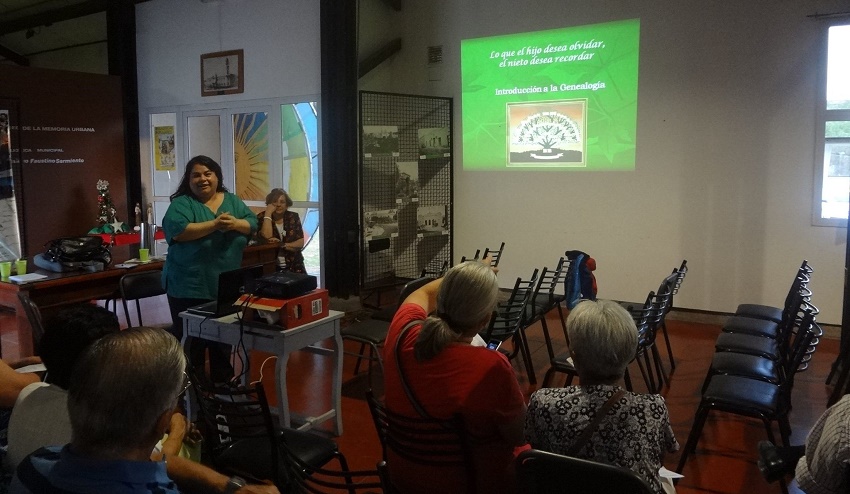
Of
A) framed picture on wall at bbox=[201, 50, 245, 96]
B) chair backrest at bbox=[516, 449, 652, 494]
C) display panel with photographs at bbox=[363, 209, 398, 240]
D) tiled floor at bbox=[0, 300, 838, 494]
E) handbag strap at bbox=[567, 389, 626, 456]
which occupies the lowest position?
tiled floor at bbox=[0, 300, 838, 494]

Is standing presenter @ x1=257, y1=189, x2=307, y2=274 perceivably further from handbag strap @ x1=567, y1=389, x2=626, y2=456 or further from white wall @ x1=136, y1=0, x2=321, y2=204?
handbag strap @ x1=567, y1=389, x2=626, y2=456

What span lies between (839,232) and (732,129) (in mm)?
1177

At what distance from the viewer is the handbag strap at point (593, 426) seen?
5.26 feet

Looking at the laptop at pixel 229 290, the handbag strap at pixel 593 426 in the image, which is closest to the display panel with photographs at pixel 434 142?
the laptop at pixel 229 290

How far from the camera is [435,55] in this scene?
22.2 ft

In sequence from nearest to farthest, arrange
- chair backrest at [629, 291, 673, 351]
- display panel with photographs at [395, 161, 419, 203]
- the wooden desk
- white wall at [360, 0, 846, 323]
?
chair backrest at [629, 291, 673, 351]
the wooden desk
white wall at [360, 0, 846, 323]
display panel with photographs at [395, 161, 419, 203]

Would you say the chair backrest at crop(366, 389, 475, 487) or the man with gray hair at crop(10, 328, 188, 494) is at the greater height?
the man with gray hair at crop(10, 328, 188, 494)

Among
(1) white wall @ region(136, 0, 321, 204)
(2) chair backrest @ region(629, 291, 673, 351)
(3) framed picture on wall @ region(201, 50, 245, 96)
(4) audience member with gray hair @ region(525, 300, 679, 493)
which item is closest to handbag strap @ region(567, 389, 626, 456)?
(4) audience member with gray hair @ region(525, 300, 679, 493)

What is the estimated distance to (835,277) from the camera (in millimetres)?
5211

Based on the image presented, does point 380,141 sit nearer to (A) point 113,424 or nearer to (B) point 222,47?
(B) point 222,47

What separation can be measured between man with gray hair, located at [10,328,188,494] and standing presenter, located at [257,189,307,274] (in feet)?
13.5

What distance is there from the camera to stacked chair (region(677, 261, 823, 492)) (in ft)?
9.09

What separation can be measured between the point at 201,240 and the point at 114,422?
2.42 meters

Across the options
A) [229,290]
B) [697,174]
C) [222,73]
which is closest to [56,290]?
[229,290]
